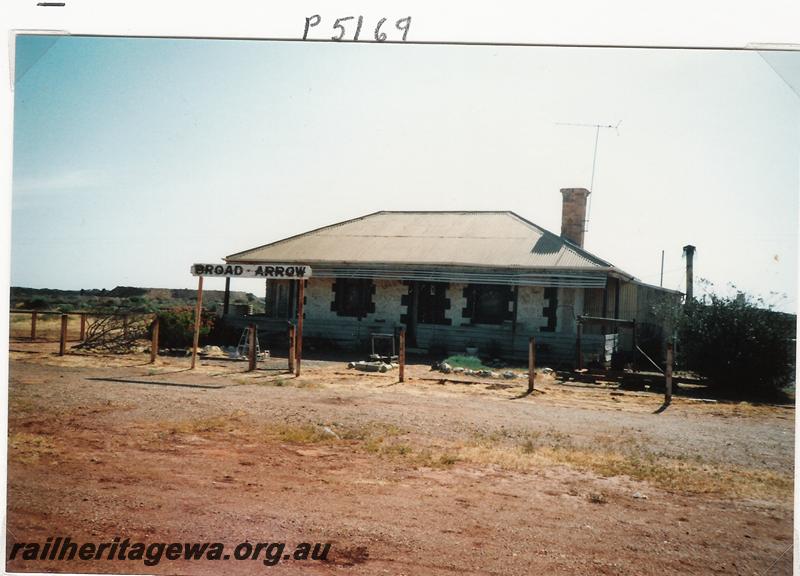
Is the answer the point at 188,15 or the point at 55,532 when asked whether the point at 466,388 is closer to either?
the point at 55,532

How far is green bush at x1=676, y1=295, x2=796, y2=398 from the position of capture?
12703 mm

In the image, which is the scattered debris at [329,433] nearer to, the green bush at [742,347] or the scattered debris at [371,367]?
the scattered debris at [371,367]

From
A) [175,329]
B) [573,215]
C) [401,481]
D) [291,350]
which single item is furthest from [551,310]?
[401,481]

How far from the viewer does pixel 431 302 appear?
19609 mm

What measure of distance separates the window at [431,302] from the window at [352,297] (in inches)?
69.9

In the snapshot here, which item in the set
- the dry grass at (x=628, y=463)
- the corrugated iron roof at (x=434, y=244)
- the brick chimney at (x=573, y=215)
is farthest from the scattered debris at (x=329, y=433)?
the brick chimney at (x=573, y=215)

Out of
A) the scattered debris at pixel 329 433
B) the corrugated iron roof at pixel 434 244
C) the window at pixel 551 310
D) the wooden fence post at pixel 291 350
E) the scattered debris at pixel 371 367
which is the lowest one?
the scattered debris at pixel 329 433

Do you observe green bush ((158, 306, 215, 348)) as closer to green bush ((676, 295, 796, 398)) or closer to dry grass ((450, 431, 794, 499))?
dry grass ((450, 431, 794, 499))

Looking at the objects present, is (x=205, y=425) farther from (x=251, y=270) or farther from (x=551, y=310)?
(x=551, y=310)

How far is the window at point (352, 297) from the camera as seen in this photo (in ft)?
65.7

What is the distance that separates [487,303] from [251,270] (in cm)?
1017

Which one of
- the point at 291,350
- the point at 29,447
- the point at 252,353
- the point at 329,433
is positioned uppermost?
the point at 291,350

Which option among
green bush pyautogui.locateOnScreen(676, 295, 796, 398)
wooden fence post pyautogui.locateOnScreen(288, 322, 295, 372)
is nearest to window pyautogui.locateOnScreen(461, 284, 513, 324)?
green bush pyautogui.locateOnScreen(676, 295, 796, 398)

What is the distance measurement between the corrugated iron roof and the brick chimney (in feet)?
2.26
